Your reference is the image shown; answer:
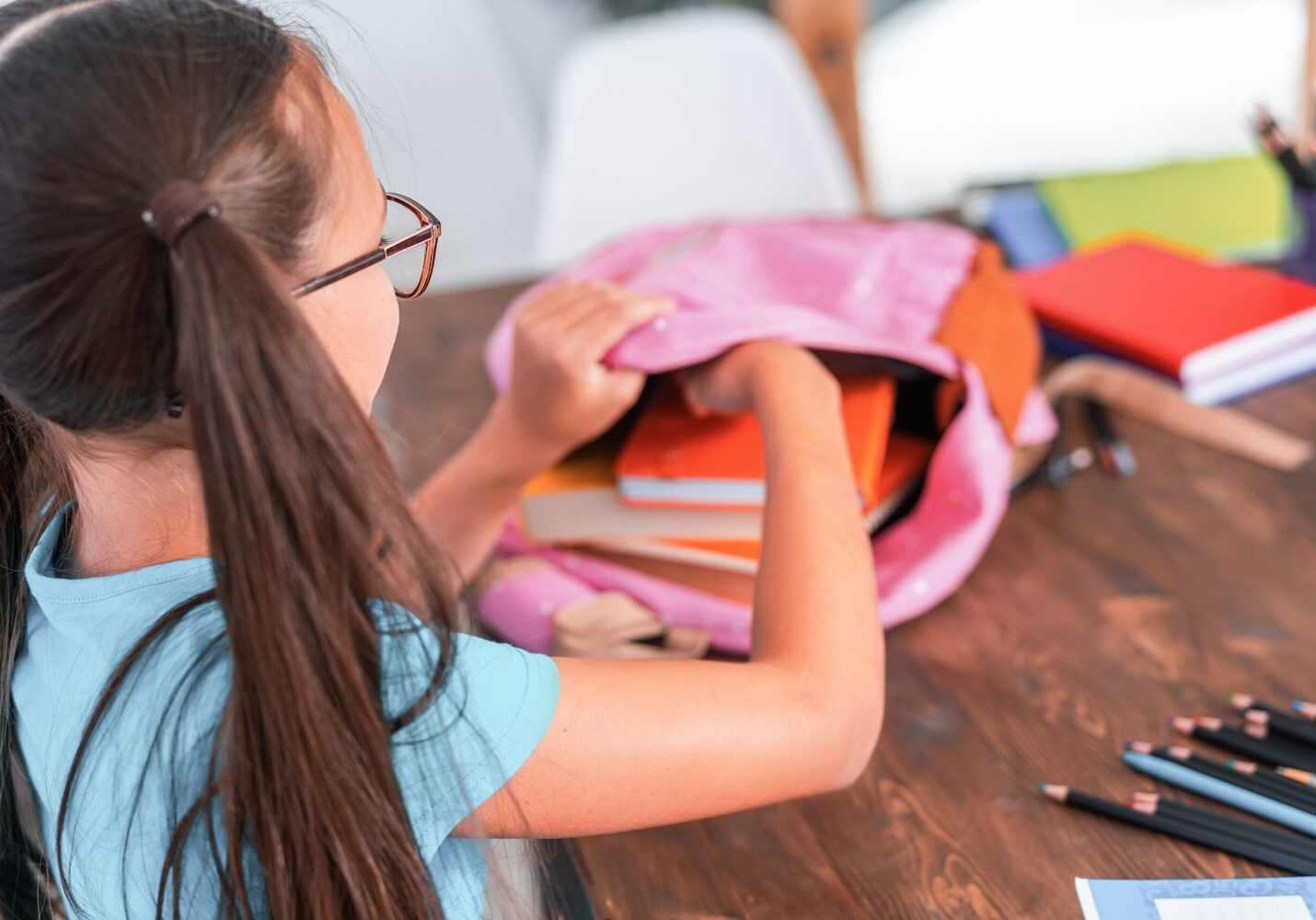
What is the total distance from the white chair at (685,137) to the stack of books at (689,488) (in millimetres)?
934

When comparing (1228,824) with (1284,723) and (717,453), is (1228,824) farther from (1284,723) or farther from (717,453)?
(717,453)

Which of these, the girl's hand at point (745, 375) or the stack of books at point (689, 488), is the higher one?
the girl's hand at point (745, 375)

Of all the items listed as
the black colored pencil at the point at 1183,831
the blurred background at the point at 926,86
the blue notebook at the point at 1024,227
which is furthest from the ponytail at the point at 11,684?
the blurred background at the point at 926,86

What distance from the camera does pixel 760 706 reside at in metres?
0.62

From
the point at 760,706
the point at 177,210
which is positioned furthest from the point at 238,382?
the point at 760,706

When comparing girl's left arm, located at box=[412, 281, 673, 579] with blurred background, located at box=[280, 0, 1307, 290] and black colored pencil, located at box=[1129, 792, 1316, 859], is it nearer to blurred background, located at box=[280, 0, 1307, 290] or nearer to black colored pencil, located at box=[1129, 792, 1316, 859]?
black colored pencil, located at box=[1129, 792, 1316, 859]

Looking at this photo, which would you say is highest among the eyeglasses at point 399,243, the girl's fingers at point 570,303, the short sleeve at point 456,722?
the eyeglasses at point 399,243

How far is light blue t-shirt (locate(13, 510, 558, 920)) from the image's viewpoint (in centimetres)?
54

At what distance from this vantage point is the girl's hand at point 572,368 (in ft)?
2.80

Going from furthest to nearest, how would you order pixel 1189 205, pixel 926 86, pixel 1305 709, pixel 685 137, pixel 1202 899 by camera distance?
pixel 926 86
pixel 685 137
pixel 1189 205
pixel 1305 709
pixel 1202 899

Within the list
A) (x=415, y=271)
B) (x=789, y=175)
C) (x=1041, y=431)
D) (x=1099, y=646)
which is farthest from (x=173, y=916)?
(x=415, y=271)

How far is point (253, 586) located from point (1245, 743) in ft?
1.77

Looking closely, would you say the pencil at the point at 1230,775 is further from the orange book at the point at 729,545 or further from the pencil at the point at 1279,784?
the orange book at the point at 729,545

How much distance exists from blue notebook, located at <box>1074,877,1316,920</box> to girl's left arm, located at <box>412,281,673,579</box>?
438mm
